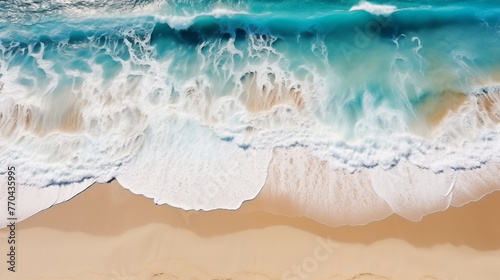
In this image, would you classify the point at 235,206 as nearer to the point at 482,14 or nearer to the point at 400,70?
the point at 400,70

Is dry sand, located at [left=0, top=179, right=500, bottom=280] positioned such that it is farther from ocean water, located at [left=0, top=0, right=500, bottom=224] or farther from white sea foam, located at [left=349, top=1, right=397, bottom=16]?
white sea foam, located at [left=349, top=1, right=397, bottom=16]

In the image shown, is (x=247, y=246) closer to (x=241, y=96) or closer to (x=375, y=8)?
(x=241, y=96)

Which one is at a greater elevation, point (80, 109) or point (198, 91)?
point (198, 91)

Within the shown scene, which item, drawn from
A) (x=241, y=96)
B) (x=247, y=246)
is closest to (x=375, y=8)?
(x=241, y=96)

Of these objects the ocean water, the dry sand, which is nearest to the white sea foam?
the ocean water

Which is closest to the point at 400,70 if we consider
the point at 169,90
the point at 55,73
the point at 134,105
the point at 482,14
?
the point at 482,14

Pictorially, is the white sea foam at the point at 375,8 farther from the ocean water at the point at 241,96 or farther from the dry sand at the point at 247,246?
the dry sand at the point at 247,246
